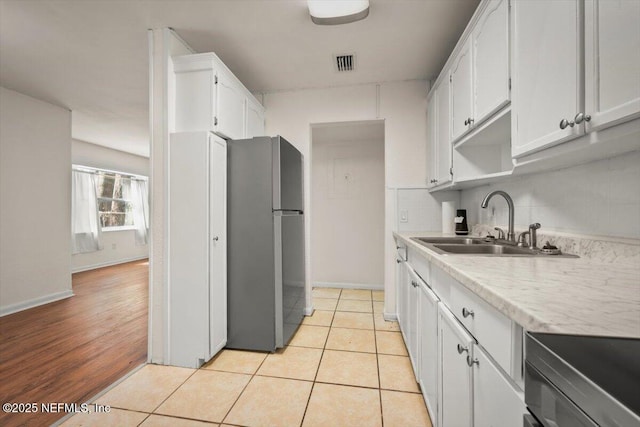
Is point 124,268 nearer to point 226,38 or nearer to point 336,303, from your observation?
point 336,303

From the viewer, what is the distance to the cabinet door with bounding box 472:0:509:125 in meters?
1.25

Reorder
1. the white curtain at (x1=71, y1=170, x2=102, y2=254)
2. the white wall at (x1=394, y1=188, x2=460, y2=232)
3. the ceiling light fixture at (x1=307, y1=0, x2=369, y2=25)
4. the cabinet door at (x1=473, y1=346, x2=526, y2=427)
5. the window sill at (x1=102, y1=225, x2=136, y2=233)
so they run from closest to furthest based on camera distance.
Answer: the cabinet door at (x1=473, y1=346, x2=526, y2=427) < the ceiling light fixture at (x1=307, y1=0, x2=369, y2=25) < the white wall at (x1=394, y1=188, x2=460, y2=232) < the white curtain at (x1=71, y1=170, x2=102, y2=254) < the window sill at (x1=102, y1=225, x2=136, y2=233)

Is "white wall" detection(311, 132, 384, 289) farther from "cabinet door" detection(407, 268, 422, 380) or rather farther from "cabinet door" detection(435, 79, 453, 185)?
"cabinet door" detection(407, 268, 422, 380)

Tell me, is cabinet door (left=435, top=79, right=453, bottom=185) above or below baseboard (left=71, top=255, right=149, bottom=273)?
above

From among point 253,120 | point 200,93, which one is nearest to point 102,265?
point 253,120

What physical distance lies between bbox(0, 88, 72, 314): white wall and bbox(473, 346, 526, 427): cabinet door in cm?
448

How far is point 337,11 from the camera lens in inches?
70.6

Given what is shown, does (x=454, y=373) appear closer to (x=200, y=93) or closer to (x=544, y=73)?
(x=544, y=73)

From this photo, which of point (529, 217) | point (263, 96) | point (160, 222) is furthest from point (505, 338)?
point (263, 96)

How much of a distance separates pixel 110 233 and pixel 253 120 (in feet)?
16.5

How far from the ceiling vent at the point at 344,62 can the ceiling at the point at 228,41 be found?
0.05 m

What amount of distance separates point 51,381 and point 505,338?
8.44ft

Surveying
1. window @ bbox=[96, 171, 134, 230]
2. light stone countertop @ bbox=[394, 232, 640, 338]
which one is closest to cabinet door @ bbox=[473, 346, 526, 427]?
light stone countertop @ bbox=[394, 232, 640, 338]

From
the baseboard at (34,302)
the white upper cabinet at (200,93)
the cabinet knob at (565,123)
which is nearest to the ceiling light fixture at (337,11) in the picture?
the white upper cabinet at (200,93)
